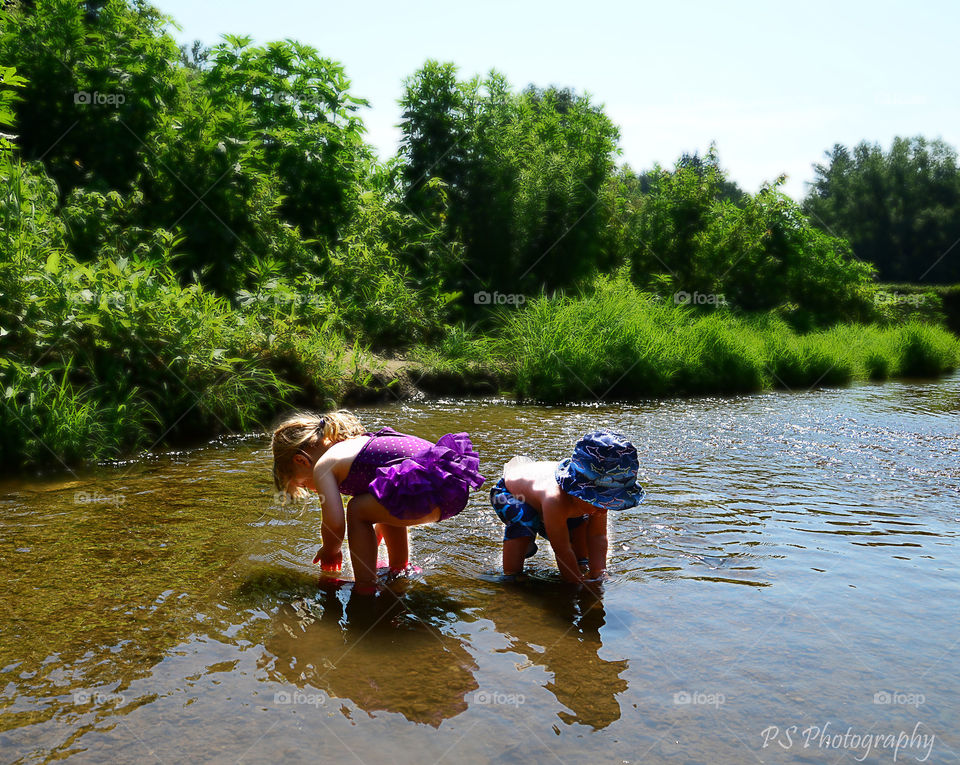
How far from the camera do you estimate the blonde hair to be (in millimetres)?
3606

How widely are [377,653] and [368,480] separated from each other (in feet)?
3.11

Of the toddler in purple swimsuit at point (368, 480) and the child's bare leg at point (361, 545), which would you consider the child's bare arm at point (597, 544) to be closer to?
the toddler in purple swimsuit at point (368, 480)

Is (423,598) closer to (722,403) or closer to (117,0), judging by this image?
(722,403)

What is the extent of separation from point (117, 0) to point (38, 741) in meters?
10.5

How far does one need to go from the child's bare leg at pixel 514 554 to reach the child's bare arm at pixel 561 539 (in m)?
0.22

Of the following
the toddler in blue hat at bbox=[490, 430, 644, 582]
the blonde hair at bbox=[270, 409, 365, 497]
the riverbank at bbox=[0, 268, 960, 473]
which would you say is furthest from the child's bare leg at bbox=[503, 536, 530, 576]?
the riverbank at bbox=[0, 268, 960, 473]

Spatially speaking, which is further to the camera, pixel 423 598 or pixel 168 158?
pixel 168 158

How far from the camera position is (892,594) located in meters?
3.49

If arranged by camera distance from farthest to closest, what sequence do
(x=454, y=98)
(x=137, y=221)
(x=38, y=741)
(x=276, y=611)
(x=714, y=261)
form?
(x=714, y=261)
(x=454, y=98)
(x=137, y=221)
(x=276, y=611)
(x=38, y=741)

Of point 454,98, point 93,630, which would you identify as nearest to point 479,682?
point 93,630

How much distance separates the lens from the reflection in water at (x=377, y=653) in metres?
2.52

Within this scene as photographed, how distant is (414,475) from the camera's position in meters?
3.45

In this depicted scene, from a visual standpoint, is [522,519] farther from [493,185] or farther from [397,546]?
[493,185]

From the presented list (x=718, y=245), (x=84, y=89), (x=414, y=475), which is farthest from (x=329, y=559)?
(x=718, y=245)
